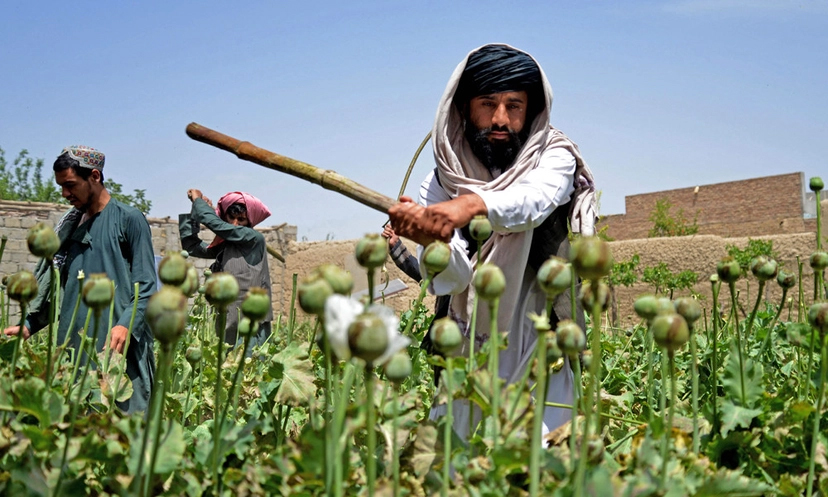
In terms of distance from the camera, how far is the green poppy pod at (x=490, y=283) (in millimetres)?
947

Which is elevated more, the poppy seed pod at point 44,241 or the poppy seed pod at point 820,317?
the poppy seed pod at point 44,241

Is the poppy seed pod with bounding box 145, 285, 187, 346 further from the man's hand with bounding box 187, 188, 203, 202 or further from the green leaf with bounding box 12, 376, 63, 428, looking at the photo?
the man's hand with bounding box 187, 188, 203, 202

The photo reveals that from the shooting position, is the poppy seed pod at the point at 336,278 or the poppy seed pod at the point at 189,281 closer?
the poppy seed pod at the point at 336,278

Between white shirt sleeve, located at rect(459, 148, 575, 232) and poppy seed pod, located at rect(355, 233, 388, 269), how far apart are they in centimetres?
94

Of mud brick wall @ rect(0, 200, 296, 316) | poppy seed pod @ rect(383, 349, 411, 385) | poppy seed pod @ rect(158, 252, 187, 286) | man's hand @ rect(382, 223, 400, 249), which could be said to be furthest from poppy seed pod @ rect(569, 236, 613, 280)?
mud brick wall @ rect(0, 200, 296, 316)

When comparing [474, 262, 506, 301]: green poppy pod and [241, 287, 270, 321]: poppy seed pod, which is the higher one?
[474, 262, 506, 301]: green poppy pod

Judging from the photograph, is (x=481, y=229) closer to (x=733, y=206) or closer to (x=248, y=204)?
(x=248, y=204)

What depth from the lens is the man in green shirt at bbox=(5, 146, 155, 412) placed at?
3.24m

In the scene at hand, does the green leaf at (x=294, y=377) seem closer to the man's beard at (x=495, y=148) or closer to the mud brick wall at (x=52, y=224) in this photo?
the man's beard at (x=495, y=148)

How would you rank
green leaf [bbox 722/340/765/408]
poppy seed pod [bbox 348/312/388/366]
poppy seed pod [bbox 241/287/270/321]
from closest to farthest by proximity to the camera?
poppy seed pod [bbox 348/312/388/366], poppy seed pod [bbox 241/287/270/321], green leaf [bbox 722/340/765/408]

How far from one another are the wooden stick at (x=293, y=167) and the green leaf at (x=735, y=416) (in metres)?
1.06

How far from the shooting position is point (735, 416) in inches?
48.0

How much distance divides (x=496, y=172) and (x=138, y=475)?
5.84 feet

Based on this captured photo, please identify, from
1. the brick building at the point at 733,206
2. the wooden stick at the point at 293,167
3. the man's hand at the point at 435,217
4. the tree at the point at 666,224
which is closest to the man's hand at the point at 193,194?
the wooden stick at the point at 293,167
